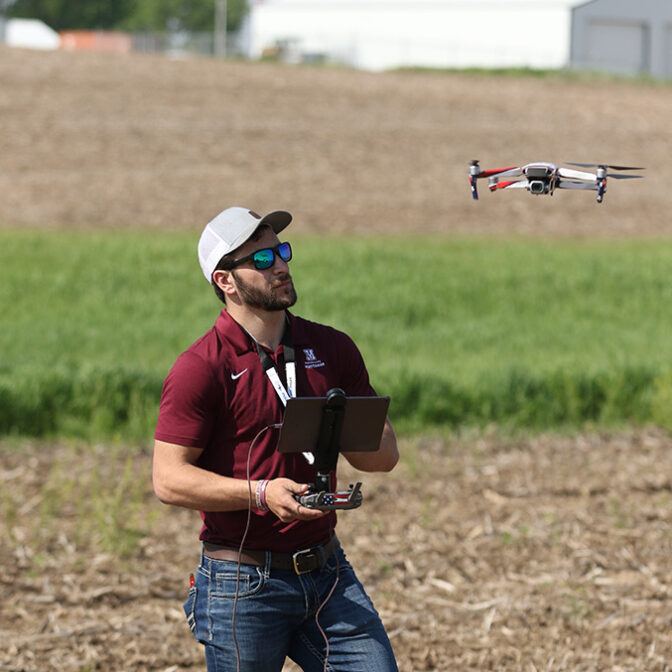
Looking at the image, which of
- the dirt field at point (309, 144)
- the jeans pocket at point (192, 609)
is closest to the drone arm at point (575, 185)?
the jeans pocket at point (192, 609)

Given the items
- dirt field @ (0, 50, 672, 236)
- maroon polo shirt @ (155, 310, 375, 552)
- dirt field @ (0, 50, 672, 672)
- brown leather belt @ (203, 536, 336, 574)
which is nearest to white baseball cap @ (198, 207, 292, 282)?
maroon polo shirt @ (155, 310, 375, 552)

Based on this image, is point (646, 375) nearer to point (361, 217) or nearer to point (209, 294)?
point (209, 294)

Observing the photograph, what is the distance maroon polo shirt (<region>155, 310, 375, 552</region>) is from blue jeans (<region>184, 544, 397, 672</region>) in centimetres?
13

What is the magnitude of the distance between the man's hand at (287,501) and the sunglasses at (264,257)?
0.74 metres

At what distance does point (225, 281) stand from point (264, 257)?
215 millimetres

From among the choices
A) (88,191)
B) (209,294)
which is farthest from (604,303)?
(88,191)

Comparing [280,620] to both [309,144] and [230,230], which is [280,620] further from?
[309,144]

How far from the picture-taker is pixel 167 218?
23422mm

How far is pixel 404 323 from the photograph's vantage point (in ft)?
51.2

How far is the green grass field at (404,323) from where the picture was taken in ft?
38.0

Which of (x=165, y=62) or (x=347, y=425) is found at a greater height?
(x=165, y=62)

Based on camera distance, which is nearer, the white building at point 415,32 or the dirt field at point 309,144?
the dirt field at point 309,144

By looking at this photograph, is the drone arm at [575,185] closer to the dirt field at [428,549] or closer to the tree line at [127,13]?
the dirt field at [428,549]

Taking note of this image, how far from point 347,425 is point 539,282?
46.4ft
